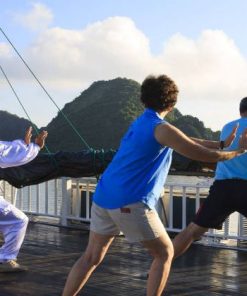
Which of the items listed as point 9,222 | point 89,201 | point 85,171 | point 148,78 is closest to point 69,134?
point 89,201

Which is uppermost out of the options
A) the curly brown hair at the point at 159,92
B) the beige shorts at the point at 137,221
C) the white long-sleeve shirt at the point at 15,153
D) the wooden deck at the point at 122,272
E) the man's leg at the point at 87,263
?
the curly brown hair at the point at 159,92

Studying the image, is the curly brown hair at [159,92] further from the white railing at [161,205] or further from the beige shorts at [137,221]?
the white railing at [161,205]

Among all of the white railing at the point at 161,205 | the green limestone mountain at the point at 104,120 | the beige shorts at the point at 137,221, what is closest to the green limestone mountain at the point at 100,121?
the green limestone mountain at the point at 104,120

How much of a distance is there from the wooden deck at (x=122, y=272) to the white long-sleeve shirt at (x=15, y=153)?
1.06 metres

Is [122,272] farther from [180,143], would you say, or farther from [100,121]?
[100,121]

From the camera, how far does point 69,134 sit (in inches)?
957

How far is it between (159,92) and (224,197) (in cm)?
150

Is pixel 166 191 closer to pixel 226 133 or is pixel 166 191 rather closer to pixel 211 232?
pixel 211 232

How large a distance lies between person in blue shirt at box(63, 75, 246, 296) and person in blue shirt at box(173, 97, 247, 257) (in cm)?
116

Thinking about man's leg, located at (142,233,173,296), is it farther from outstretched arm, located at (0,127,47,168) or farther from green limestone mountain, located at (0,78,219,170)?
green limestone mountain, located at (0,78,219,170)

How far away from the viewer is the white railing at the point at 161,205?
7938mm

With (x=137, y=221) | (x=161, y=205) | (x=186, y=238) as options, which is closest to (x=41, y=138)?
(x=186, y=238)

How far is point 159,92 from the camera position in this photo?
3.82 m

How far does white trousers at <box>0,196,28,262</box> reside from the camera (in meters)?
5.73
